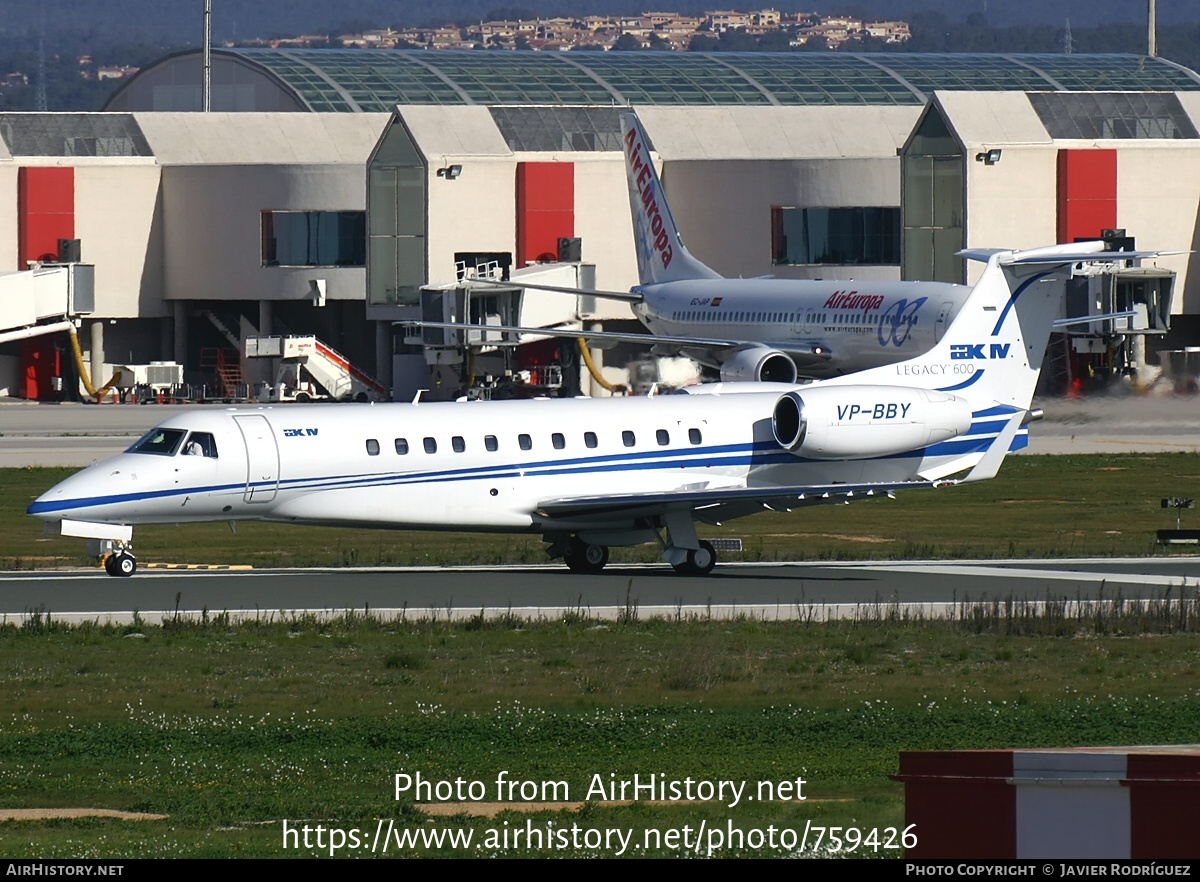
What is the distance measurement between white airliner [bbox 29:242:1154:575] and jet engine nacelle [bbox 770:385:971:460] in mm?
34

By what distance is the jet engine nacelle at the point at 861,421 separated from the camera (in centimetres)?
3609

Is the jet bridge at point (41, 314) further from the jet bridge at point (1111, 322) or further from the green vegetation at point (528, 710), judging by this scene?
the green vegetation at point (528, 710)

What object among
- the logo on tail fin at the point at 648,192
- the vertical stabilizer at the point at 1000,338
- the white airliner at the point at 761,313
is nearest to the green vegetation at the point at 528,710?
the vertical stabilizer at the point at 1000,338

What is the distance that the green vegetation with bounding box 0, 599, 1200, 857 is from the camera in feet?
54.2

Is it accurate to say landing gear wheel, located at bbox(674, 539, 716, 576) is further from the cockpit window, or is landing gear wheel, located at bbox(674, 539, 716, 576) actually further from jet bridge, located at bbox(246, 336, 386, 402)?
jet bridge, located at bbox(246, 336, 386, 402)

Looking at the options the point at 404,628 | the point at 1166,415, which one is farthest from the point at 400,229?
the point at 404,628

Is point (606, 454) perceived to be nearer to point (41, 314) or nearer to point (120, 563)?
point (120, 563)

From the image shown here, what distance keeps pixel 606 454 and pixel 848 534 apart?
10.7 metres

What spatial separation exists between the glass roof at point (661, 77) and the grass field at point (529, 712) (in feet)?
284

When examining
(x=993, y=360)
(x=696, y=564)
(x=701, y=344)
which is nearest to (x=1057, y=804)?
(x=696, y=564)

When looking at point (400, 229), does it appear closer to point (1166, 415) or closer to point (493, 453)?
point (1166, 415)

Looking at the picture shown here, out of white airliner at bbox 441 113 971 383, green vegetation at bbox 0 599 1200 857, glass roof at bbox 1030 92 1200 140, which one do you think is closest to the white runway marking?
green vegetation at bbox 0 599 1200 857

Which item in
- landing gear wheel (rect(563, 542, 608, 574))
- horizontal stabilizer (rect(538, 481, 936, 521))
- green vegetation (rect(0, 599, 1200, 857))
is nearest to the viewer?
green vegetation (rect(0, 599, 1200, 857))

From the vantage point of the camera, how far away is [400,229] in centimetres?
9231
